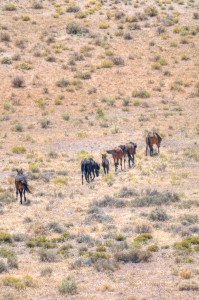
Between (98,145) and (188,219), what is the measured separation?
19.3 m

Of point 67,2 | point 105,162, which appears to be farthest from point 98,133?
point 67,2

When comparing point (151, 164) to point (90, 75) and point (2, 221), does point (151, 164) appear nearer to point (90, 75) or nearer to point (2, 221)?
point (2, 221)

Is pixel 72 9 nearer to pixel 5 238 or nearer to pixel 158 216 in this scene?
pixel 158 216

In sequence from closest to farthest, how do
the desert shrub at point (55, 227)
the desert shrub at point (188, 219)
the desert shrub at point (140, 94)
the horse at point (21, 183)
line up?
the desert shrub at point (55, 227) → the desert shrub at point (188, 219) → the horse at point (21, 183) → the desert shrub at point (140, 94)

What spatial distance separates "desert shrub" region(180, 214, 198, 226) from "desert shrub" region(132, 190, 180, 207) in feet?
8.60

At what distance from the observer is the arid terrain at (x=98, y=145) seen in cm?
1983

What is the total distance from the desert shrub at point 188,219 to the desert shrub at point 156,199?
2622mm

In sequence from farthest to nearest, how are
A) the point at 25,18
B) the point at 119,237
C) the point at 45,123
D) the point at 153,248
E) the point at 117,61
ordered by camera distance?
the point at 25,18, the point at 117,61, the point at 45,123, the point at 119,237, the point at 153,248

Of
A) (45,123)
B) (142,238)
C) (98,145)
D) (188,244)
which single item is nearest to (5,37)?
(45,123)

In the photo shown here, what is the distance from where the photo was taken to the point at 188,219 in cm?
2511

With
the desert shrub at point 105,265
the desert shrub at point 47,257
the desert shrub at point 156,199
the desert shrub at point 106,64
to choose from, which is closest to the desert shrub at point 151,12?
the desert shrub at point 106,64

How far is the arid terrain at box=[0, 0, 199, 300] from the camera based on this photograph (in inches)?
781

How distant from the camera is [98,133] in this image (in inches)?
A: 1865

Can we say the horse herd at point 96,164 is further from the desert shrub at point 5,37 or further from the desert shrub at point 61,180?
the desert shrub at point 5,37
